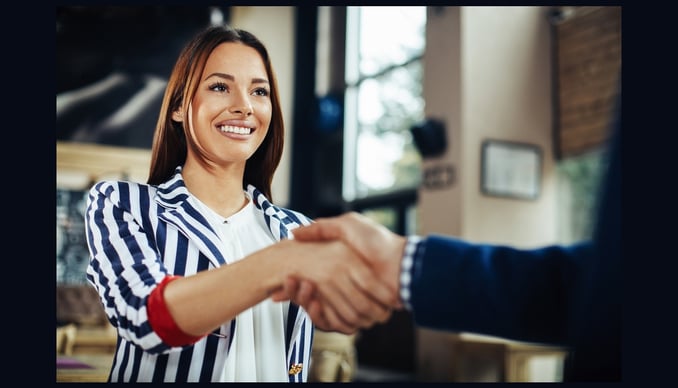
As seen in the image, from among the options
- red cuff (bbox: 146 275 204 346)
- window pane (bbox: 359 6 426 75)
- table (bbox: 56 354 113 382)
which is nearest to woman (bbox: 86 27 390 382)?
red cuff (bbox: 146 275 204 346)

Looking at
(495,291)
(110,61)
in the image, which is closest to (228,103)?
(495,291)

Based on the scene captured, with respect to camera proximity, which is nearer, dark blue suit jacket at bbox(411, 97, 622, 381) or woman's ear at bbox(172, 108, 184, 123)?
dark blue suit jacket at bbox(411, 97, 622, 381)

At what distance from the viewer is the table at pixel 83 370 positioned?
122 centimetres

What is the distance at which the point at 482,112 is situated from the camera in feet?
14.9

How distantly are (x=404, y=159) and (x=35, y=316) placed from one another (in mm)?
4346

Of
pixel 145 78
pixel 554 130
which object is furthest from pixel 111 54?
pixel 554 130

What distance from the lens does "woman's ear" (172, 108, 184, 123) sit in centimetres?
108

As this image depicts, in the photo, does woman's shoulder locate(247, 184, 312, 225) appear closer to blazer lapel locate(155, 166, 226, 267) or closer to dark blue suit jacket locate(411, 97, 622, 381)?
blazer lapel locate(155, 166, 226, 267)

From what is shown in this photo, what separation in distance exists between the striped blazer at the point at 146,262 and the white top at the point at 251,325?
2cm

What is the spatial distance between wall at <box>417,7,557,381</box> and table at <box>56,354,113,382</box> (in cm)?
303

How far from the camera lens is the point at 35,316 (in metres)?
1.05

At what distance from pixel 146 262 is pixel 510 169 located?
398 cm

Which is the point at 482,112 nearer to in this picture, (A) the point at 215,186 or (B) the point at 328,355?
(B) the point at 328,355

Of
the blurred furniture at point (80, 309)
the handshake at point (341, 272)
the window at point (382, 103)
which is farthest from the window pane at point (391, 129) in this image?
the handshake at point (341, 272)
